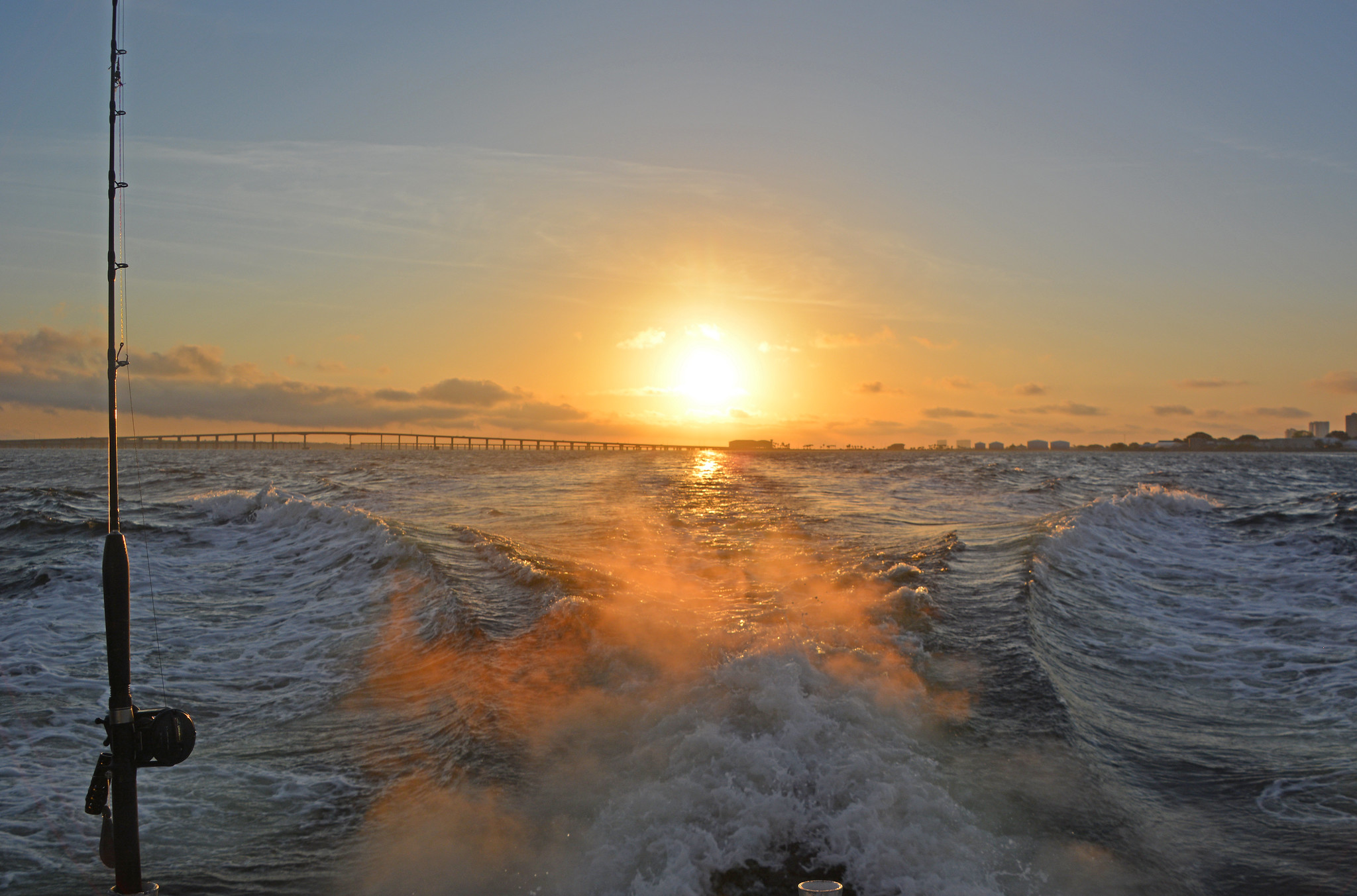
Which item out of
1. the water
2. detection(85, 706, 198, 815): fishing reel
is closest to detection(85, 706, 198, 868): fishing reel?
detection(85, 706, 198, 815): fishing reel

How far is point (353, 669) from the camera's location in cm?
1028

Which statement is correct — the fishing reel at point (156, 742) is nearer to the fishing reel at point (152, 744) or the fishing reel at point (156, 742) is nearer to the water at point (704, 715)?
the fishing reel at point (152, 744)

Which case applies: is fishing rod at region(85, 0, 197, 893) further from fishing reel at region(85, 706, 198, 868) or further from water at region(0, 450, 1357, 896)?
water at region(0, 450, 1357, 896)

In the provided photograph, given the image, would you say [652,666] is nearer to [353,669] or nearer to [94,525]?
[353,669]

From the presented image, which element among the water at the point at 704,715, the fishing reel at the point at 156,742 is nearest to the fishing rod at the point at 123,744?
the fishing reel at the point at 156,742

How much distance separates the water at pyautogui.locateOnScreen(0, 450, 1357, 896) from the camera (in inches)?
218

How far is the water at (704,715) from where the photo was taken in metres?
5.53

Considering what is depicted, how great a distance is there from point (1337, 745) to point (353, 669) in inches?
448

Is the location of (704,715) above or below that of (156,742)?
below

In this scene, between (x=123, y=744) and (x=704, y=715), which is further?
(x=704, y=715)

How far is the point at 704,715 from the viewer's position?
7.30 metres

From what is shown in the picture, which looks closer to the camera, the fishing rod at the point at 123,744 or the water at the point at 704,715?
the fishing rod at the point at 123,744

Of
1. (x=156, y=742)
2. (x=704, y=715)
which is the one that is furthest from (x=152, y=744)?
(x=704, y=715)

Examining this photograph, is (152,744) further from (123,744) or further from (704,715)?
(704,715)
